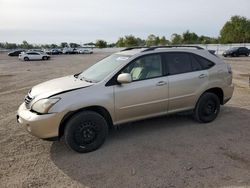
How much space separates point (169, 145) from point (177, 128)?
917mm

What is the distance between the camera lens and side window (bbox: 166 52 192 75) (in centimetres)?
514

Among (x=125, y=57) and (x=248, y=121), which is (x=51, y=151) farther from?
(x=248, y=121)

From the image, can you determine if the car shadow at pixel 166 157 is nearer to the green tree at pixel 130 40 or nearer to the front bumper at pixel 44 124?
the front bumper at pixel 44 124

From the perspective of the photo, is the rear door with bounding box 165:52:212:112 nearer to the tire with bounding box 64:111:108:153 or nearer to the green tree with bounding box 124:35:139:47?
the tire with bounding box 64:111:108:153

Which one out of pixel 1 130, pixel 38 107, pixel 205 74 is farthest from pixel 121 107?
pixel 1 130

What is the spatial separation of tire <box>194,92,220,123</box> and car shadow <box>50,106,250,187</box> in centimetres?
15

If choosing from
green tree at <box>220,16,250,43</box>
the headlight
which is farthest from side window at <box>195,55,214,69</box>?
green tree at <box>220,16,250,43</box>

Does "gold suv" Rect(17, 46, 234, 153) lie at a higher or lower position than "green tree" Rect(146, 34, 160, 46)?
lower

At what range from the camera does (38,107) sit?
13.6 feet

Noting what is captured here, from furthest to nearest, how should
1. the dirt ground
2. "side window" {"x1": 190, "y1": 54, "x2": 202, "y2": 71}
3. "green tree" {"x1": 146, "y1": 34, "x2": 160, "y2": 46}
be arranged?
1. "green tree" {"x1": 146, "y1": 34, "x2": 160, "y2": 46}
2. "side window" {"x1": 190, "y1": 54, "x2": 202, "y2": 71}
3. the dirt ground

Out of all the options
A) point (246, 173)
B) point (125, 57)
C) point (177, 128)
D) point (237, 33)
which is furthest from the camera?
point (237, 33)

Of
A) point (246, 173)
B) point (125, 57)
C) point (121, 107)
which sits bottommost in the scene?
point (246, 173)

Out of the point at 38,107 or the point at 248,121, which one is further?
the point at 248,121

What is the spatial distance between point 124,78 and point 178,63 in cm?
147
